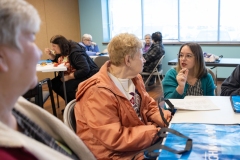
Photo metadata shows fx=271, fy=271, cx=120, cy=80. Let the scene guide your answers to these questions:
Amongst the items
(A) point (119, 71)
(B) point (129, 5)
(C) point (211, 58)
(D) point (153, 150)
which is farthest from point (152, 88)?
(D) point (153, 150)

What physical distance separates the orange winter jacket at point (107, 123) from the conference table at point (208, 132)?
193 millimetres

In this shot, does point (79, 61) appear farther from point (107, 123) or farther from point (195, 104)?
point (107, 123)

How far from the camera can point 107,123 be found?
4.61ft

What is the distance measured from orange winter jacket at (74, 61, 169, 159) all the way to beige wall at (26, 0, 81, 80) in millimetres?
5057

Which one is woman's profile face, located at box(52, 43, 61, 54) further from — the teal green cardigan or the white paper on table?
the white paper on table

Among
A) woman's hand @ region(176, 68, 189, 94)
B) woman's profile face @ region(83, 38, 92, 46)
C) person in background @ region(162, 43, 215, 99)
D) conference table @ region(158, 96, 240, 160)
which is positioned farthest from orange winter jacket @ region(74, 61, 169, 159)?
woman's profile face @ region(83, 38, 92, 46)

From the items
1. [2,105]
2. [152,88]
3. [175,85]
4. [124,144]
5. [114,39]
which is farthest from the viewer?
[152,88]

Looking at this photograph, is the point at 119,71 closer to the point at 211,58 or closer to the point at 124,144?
the point at 124,144

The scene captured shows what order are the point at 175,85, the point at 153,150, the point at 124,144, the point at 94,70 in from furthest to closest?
the point at 94,70 → the point at 175,85 → the point at 124,144 → the point at 153,150

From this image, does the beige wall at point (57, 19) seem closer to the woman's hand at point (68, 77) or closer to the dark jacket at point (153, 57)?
the dark jacket at point (153, 57)

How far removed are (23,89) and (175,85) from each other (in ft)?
5.62

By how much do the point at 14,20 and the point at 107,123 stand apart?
0.86 meters

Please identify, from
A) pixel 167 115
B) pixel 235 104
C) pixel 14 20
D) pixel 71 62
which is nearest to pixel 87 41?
pixel 71 62

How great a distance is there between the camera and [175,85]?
226 cm
